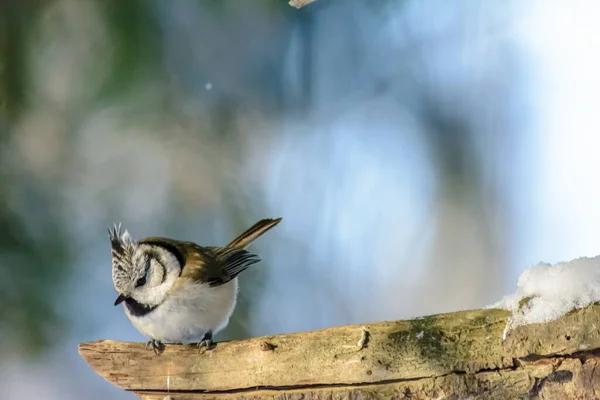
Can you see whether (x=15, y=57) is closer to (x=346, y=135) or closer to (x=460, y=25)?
(x=346, y=135)

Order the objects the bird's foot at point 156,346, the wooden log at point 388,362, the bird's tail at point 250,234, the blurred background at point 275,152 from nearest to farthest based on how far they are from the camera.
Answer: the wooden log at point 388,362, the bird's foot at point 156,346, the bird's tail at point 250,234, the blurred background at point 275,152

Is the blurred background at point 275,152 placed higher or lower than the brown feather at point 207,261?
higher

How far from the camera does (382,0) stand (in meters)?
2.12

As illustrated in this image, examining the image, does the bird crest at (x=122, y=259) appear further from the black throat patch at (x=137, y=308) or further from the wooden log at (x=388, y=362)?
the wooden log at (x=388, y=362)

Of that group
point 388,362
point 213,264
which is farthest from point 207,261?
point 388,362

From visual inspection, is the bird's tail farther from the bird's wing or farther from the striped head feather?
the striped head feather

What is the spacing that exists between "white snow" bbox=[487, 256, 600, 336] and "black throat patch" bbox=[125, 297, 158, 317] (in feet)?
2.75

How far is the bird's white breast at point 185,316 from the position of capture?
138 centimetres

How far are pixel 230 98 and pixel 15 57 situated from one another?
85 centimetres

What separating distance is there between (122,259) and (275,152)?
880 mm

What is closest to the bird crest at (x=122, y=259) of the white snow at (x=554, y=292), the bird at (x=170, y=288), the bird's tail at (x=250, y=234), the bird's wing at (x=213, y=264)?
the bird at (x=170, y=288)

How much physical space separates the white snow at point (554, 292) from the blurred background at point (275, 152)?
840 millimetres

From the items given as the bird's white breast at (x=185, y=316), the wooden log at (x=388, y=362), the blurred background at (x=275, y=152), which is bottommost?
the wooden log at (x=388, y=362)

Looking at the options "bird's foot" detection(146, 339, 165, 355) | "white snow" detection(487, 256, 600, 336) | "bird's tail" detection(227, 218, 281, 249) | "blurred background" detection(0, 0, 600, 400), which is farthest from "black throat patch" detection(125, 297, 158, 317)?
"white snow" detection(487, 256, 600, 336)
